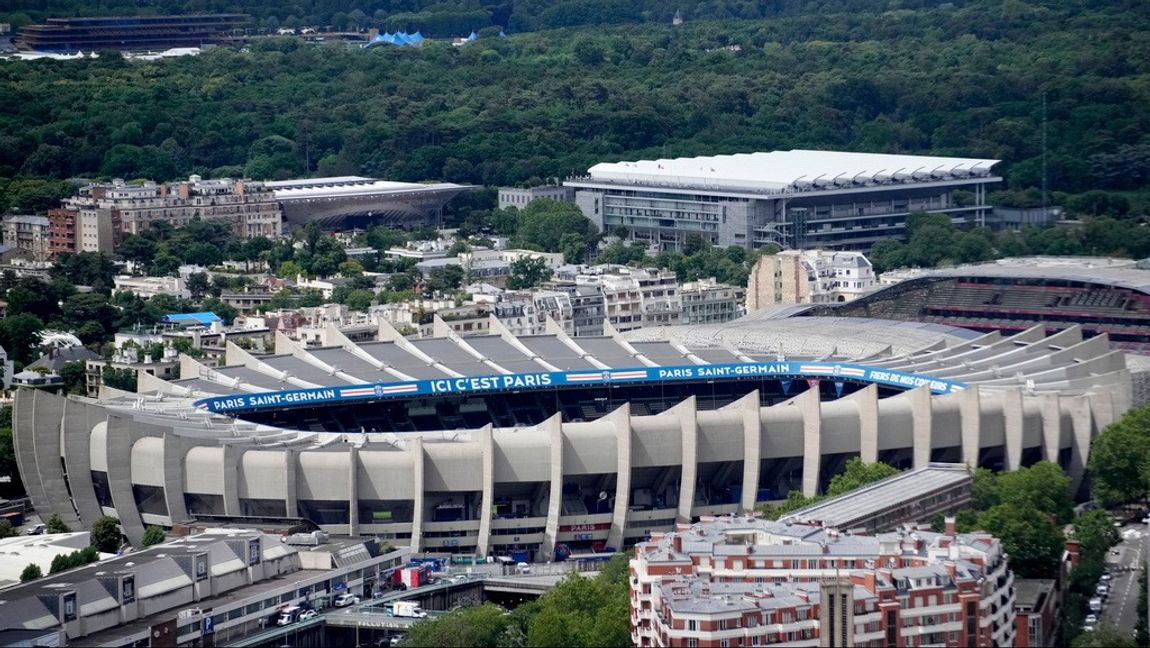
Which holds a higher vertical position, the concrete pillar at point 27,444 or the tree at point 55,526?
the concrete pillar at point 27,444

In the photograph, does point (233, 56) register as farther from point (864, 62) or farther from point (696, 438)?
point (696, 438)

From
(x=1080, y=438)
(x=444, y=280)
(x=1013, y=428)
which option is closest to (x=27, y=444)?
(x=1013, y=428)

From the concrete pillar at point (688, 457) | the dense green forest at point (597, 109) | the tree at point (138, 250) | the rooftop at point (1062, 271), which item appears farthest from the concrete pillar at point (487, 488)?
the dense green forest at point (597, 109)

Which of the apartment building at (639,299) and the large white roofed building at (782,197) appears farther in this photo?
the large white roofed building at (782,197)

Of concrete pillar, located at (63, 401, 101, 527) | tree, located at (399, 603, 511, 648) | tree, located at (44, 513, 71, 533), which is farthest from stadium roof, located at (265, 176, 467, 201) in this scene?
tree, located at (399, 603, 511, 648)

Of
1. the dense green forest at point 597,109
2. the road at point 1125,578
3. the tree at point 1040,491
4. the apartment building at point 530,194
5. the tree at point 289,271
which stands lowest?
the road at point 1125,578

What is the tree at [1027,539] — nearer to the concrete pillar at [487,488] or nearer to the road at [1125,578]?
the road at [1125,578]

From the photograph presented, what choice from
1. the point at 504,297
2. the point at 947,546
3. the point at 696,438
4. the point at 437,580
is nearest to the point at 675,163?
the point at 504,297

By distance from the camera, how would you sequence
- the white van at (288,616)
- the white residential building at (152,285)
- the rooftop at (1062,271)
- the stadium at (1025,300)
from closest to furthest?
the white van at (288,616), the stadium at (1025,300), the rooftop at (1062,271), the white residential building at (152,285)
